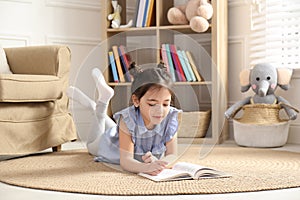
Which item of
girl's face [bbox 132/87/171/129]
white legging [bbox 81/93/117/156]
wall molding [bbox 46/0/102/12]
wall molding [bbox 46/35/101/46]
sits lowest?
white legging [bbox 81/93/117/156]

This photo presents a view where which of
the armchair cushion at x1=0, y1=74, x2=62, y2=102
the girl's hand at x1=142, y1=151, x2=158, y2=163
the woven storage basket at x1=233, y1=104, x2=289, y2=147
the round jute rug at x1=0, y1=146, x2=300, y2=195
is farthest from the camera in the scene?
the woven storage basket at x1=233, y1=104, x2=289, y2=147

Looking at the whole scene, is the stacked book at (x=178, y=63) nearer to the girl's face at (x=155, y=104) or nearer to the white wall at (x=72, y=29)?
the girl's face at (x=155, y=104)

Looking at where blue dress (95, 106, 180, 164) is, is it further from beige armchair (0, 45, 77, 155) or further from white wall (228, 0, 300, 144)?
white wall (228, 0, 300, 144)

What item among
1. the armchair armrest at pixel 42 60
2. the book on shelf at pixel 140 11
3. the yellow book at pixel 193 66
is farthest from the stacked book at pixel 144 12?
the yellow book at pixel 193 66

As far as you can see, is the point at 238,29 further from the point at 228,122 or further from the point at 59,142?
the point at 59,142

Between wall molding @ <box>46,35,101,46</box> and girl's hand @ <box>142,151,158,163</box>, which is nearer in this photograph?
girl's hand @ <box>142,151,158,163</box>

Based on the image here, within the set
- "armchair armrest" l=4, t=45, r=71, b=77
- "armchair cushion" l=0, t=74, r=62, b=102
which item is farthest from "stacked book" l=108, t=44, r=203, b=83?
"armchair armrest" l=4, t=45, r=71, b=77

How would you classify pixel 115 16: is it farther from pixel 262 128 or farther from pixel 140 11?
pixel 262 128

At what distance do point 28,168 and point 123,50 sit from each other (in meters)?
0.66

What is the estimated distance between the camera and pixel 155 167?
196 centimetres

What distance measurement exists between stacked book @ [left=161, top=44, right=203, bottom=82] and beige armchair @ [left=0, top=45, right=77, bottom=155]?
0.73 meters

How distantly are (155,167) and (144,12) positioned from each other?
172cm

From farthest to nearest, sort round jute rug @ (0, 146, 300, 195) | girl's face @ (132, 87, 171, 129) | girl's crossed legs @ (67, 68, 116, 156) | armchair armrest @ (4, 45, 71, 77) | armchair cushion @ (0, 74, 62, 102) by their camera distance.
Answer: armchair armrest @ (4, 45, 71, 77) < armchair cushion @ (0, 74, 62, 102) < girl's crossed legs @ (67, 68, 116, 156) < girl's face @ (132, 87, 171, 129) < round jute rug @ (0, 146, 300, 195)

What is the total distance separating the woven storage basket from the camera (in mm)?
3152
